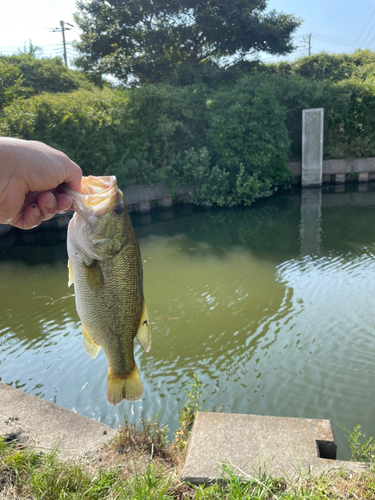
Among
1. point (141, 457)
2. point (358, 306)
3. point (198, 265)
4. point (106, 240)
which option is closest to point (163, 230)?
point (198, 265)

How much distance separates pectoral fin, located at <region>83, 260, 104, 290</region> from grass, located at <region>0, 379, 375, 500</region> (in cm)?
118

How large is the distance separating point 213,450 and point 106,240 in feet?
5.47

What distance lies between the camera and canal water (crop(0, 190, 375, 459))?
14.0ft

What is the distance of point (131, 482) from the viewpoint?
2334mm

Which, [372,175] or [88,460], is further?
[372,175]

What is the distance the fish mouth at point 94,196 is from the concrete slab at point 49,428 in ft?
6.00

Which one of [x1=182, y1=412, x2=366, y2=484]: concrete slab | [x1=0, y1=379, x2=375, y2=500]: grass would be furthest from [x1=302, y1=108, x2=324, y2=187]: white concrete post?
[x1=0, y1=379, x2=375, y2=500]: grass

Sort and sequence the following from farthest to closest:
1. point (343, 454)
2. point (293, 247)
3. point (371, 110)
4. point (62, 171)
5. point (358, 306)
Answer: point (371, 110) → point (293, 247) → point (358, 306) → point (343, 454) → point (62, 171)

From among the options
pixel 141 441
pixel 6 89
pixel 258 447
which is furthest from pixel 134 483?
pixel 6 89

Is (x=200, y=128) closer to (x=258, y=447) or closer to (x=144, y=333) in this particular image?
(x=258, y=447)

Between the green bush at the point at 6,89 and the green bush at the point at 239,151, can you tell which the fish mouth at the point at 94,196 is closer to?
the green bush at the point at 239,151

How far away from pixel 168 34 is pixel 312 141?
9.05 m

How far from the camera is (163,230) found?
11.4 meters

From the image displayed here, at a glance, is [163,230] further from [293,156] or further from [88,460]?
[88,460]
